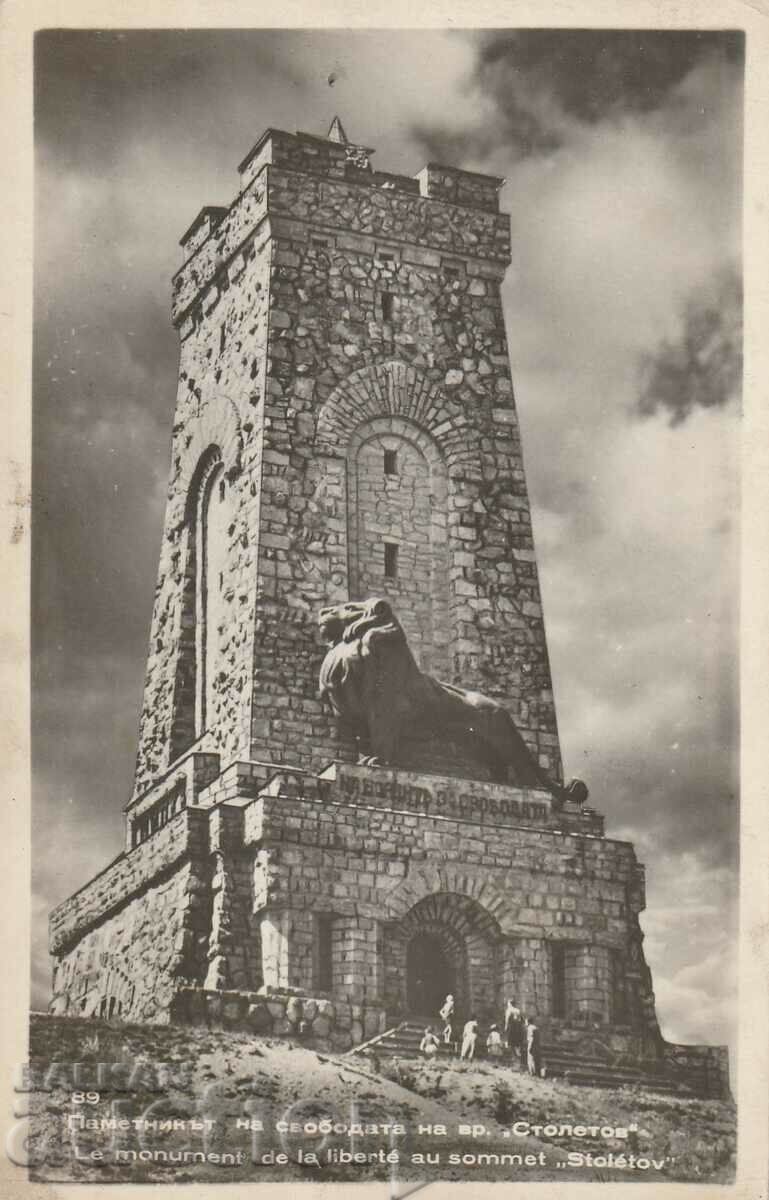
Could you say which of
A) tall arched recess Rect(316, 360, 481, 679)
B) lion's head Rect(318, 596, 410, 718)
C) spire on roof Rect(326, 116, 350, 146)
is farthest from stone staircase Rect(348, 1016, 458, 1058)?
spire on roof Rect(326, 116, 350, 146)

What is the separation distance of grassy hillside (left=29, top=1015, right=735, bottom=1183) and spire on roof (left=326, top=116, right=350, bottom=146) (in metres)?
11.2

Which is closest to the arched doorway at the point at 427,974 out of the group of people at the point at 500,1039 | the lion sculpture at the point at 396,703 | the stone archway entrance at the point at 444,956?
the stone archway entrance at the point at 444,956

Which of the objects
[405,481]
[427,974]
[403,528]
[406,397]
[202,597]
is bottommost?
[427,974]

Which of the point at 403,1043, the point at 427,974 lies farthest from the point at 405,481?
the point at 403,1043

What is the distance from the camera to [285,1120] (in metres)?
30.5

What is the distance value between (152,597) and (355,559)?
2.66 metres

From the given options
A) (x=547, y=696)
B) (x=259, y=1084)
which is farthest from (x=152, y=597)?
(x=259, y=1084)

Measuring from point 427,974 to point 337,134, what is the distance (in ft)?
34.2

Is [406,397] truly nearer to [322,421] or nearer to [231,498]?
[322,421]

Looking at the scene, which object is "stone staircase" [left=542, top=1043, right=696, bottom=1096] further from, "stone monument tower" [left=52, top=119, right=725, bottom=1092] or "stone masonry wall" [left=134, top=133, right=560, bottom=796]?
"stone masonry wall" [left=134, top=133, right=560, bottom=796]

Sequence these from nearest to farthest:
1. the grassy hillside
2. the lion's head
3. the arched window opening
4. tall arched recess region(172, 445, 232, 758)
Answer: the grassy hillside, the lion's head, the arched window opening, tall arched recess region(172, 445, 232, 758)

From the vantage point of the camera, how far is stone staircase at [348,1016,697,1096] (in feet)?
104

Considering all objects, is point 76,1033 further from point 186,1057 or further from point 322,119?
point 322,119

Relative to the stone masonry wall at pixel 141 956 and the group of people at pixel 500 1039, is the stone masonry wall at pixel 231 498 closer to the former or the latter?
the stone masonry wall at pixel 141 956
